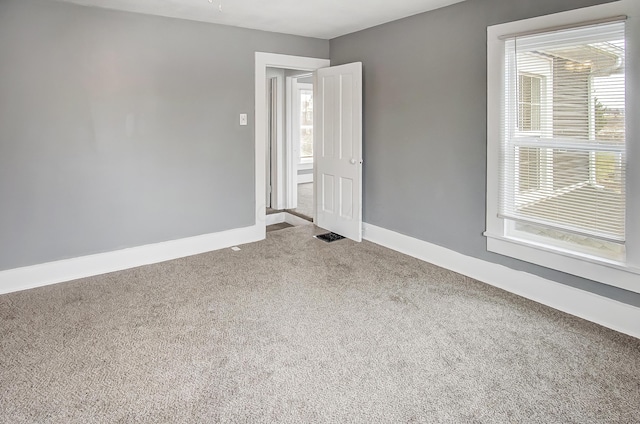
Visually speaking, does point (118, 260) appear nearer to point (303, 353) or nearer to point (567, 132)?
point (303, 353)

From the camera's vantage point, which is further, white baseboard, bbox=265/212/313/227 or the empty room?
white baseboard, bbox=265/212/313/227

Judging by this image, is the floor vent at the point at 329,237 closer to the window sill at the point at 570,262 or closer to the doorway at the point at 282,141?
the doorway at the point at 282,141

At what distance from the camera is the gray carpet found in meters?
1.96

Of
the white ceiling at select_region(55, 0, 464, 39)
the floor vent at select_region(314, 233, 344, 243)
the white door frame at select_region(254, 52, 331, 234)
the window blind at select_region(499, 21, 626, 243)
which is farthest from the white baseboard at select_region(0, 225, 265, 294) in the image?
the window blind at select_region(499, 21, 626, 243)

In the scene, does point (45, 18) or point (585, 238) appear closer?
point (585, 238)

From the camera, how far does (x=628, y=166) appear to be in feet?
8.54

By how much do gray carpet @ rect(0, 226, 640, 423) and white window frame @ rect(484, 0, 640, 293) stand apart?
14.2 inches

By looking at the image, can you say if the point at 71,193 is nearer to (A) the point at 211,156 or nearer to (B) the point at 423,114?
(A) the point at 211,156

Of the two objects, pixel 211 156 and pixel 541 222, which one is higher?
pixel 211 156

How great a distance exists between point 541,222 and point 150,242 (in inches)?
137

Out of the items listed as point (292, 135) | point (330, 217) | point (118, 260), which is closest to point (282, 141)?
point (292, 135)

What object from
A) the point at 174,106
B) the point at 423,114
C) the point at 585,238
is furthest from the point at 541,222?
the point at 174,106

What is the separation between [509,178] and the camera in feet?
10.8

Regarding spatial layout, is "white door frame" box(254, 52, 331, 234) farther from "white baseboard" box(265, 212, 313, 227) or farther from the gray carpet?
the gray carpet
